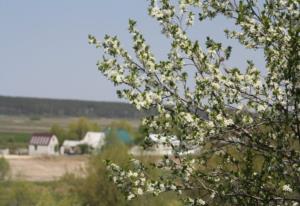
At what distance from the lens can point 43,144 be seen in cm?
12344

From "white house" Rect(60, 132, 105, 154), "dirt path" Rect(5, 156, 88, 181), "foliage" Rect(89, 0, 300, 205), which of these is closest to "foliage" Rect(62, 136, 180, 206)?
"foliage" Rect(89, 0, 300, 205)

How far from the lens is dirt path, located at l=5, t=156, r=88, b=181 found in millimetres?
86625

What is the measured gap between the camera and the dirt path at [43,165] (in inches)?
3410

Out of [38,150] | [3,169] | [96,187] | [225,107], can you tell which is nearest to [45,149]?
[38,150]

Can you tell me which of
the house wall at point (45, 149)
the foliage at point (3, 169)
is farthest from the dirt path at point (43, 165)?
the foliage at point (3, 169)

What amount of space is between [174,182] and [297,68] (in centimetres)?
198

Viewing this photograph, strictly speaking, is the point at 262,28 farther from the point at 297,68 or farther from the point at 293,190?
the point at 293,190

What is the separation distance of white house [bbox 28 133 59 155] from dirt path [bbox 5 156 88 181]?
1032 centimetres

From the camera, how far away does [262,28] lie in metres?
7.27

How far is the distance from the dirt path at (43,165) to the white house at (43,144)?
10320 millimetres

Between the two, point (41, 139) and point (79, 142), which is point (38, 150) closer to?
point (41, 139)

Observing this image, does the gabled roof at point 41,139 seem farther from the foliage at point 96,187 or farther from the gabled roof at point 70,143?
the foliage at point 96,187

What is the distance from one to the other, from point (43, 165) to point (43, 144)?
66.1 feet

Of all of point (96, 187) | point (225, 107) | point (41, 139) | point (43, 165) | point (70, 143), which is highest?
point (225, 107)
